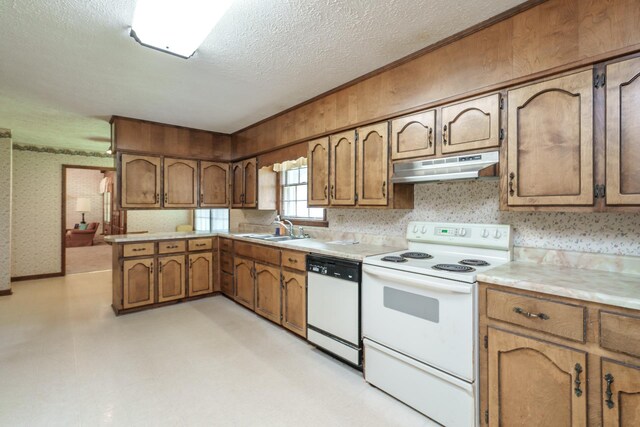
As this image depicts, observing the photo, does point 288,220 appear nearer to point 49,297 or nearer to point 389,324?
point 389,324

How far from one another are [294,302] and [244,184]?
7.10 ft

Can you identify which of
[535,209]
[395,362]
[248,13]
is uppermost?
[248,13]

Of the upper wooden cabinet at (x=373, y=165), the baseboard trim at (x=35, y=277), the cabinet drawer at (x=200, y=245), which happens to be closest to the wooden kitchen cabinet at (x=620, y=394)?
the upper wooden cabinet at (x=373, y=165)

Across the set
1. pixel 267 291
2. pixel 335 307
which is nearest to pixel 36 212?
pixel 267 291

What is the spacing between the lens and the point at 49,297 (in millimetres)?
4492

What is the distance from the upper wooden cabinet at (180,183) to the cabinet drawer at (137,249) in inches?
25.7

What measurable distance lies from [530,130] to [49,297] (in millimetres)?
5982

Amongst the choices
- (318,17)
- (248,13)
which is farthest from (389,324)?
(248,13)

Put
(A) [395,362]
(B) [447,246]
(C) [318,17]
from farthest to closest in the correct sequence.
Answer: (B) [447,246]
(A) [395,362]
(C) [318,17]

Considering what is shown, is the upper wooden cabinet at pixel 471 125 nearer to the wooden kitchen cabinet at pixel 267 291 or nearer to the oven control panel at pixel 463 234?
the oven control panel at pixel 463 234

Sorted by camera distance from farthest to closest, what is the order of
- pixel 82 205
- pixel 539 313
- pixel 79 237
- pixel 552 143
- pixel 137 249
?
pixel 82 205
pixel 79 237
pixel 137 249
pixel 552 143
pixel 539 313

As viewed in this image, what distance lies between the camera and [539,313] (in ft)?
4.89

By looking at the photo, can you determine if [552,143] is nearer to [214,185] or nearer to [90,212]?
[214,185]

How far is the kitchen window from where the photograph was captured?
5354mm
